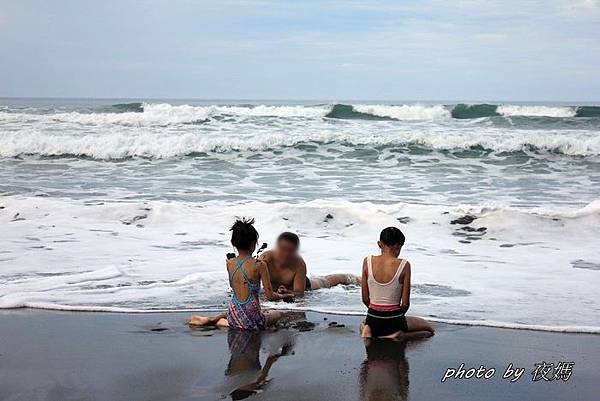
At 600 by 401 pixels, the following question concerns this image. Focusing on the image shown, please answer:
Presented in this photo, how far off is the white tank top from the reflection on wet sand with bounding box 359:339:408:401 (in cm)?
31

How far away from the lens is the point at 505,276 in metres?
7.95

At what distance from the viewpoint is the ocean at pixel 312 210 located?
7.01m

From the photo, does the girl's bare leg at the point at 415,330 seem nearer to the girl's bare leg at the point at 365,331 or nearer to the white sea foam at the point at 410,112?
the girl's bare leg at the point at 365,331

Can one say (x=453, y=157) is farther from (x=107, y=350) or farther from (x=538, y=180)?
(x=107, y=350)

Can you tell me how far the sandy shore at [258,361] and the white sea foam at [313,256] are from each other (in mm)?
506

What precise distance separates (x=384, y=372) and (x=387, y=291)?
0.95 metres

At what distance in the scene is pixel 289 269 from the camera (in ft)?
23.8

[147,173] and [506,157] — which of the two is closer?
[147,173]

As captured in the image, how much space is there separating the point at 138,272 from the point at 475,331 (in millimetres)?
3910

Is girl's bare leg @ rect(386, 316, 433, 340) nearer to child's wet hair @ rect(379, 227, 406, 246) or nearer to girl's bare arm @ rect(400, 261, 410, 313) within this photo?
girl's bare arm @ rect(400, 261, 410, 313)

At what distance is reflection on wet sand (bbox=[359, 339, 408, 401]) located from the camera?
4.16 m

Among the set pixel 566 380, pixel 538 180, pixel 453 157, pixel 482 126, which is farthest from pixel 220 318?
pixel 482 126

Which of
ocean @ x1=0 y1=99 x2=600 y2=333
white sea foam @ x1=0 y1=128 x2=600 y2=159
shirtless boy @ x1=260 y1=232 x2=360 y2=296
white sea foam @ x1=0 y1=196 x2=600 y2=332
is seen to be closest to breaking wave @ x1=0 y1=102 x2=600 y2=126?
ocean @ x1=0 y1=99 x2=600 y2=333

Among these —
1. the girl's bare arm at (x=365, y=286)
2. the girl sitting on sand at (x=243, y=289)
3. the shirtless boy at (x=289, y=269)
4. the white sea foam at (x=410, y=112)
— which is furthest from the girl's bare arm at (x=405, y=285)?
the white sea foam at (x=410, y=112)
